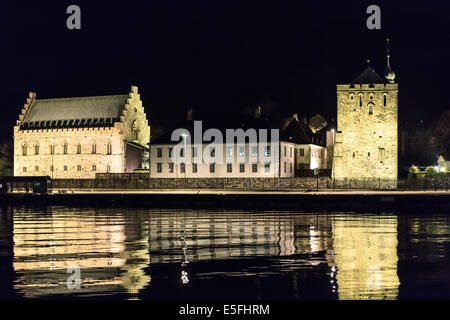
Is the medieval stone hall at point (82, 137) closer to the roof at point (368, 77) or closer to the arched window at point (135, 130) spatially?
the arched window at point (135, 130)

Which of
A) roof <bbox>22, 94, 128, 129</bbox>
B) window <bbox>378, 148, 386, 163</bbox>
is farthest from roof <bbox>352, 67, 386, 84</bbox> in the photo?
roof <bbox>22, 94, 128, 129</bbox>

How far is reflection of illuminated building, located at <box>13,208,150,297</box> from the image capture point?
2150 cm

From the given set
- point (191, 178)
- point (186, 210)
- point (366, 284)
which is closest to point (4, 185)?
point (191, 178)

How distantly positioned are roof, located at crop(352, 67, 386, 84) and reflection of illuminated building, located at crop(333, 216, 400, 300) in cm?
4174

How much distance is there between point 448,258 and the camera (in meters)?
27.6

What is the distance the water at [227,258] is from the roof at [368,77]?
39.1 m

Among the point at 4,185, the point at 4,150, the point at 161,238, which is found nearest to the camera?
the point at 161,238

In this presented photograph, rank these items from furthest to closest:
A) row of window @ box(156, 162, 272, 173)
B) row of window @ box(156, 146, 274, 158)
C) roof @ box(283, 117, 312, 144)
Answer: roof @ box(283, 117, 312, 144) → row of window @ box(156, 146, 274, 158) → row of window @ box(156, 162, 272, 173)

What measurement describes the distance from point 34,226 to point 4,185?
34.8 m

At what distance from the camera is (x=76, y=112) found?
101m

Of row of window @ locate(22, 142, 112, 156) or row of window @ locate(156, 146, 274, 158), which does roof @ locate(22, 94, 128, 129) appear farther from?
row of window @ locate(156, 146, 274, 158)

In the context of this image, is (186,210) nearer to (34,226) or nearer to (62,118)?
(34,226)

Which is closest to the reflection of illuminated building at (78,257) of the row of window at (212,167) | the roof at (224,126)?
the row of window at (212,167)
